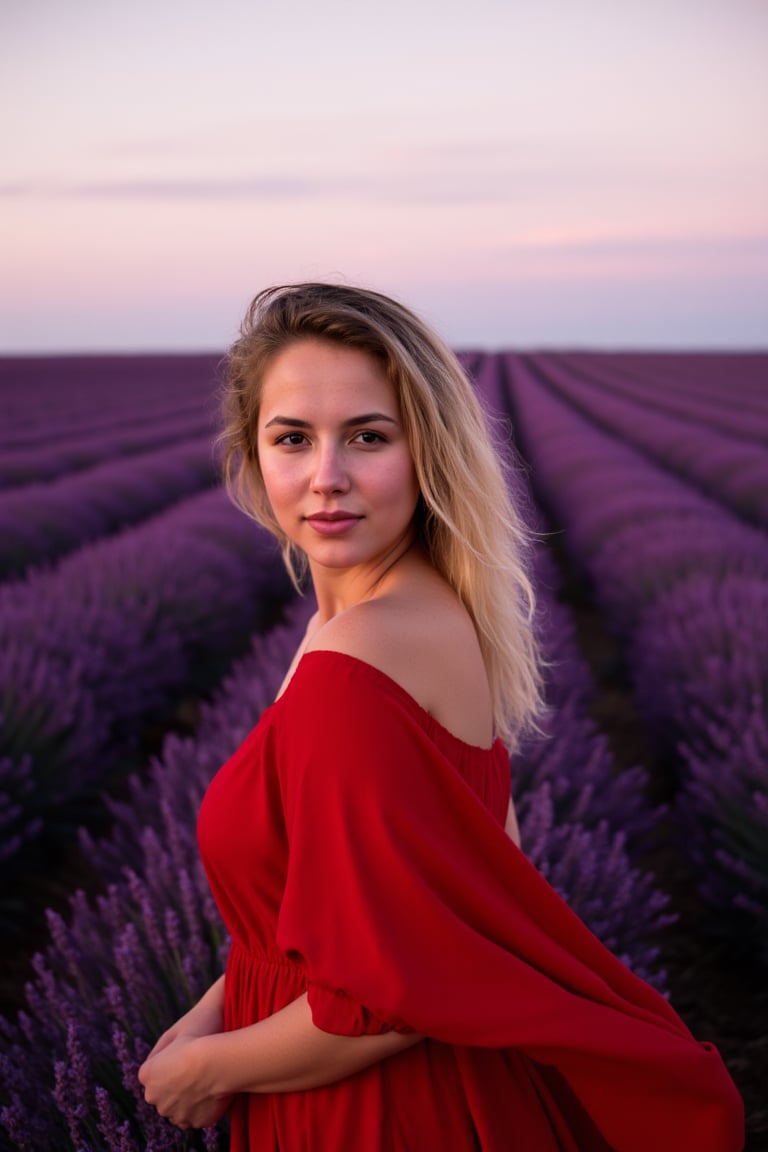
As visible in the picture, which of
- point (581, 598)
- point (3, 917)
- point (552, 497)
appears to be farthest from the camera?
Answer: point (552, 497)

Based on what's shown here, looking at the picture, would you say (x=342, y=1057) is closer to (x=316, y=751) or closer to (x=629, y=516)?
(x=316, y=751)

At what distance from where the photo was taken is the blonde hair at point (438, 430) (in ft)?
3.96

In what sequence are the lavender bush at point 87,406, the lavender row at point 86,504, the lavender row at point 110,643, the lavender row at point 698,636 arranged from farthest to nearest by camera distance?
the lavender bush at point 87,406 < the lavender row at point 86,504 < the lavender row at point 110,643 < the lavender row at point 698,636

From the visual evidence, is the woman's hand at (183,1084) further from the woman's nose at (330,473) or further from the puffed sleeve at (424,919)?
the woman's nose at (330,473)

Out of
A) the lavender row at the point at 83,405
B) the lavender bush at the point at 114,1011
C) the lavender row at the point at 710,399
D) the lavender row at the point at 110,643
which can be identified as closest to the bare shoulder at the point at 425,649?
the lavender bush at the point at 114,1011

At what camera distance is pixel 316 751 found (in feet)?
3.21

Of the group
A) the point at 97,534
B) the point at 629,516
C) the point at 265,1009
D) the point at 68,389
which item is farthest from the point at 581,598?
the point at 68,389

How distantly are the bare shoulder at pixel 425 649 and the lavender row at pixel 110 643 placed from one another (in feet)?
7.78

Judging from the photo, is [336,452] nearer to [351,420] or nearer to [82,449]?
[351,420]

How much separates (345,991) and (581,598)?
701cm

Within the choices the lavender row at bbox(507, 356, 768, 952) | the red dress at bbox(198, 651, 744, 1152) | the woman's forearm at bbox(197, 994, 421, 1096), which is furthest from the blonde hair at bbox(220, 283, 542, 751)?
the lavender row at bbox(507, 356, 768, 952)

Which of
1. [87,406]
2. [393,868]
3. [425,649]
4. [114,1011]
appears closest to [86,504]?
[114,1011]

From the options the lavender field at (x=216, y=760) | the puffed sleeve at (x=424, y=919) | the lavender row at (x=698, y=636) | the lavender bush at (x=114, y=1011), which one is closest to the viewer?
the puffed sleeve at (x=424, y=919)

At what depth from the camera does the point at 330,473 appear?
3.85 ft
